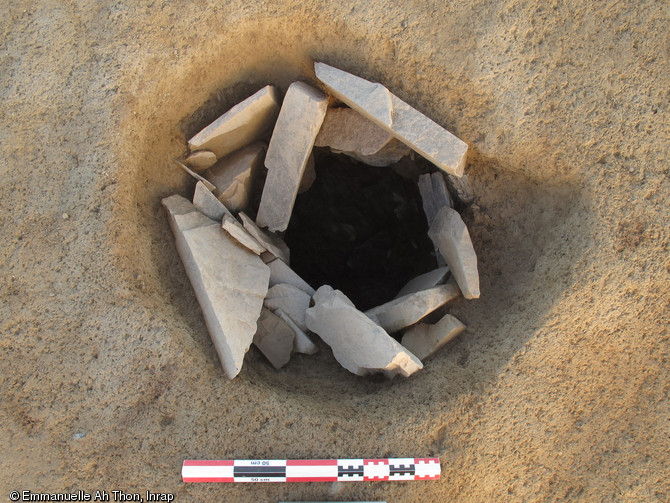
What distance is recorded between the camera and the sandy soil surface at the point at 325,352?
6.50ft

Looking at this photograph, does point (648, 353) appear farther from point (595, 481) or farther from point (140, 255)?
point (140, 255)

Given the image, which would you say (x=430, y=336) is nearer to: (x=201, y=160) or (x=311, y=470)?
(x=311, y=470)

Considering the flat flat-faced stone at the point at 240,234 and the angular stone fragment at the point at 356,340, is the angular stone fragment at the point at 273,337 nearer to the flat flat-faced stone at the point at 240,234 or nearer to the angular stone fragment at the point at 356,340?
the angular stone fragment at the point at 356,340

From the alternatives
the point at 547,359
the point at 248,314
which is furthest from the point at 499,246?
the point at 248,314

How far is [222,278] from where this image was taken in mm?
2133

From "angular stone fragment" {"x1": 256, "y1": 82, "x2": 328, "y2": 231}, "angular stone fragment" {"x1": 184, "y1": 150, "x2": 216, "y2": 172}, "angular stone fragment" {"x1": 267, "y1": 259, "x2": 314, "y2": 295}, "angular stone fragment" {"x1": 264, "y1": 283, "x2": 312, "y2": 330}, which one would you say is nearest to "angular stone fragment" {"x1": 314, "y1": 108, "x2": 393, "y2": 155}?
"angular stone fragment" {"x1": 256, "y1": 82, "x2": 328, "y2": 231}

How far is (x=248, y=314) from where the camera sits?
2.12 m

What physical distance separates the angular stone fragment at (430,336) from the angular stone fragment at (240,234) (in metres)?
0.78

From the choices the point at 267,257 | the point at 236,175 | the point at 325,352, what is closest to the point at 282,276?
the point at 267,257

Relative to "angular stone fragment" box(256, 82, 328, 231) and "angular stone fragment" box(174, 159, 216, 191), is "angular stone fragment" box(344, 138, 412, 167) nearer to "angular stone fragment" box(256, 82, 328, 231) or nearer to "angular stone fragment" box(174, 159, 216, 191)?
"angular stone fragment" box(256, 82, 328, 231)

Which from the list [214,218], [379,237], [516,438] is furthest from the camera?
[379,237]

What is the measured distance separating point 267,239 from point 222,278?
1.31 feet

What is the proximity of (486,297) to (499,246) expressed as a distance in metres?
0.25

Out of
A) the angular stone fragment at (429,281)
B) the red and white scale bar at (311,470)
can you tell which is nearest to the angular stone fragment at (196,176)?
the angular stone fragment at (429,281)
